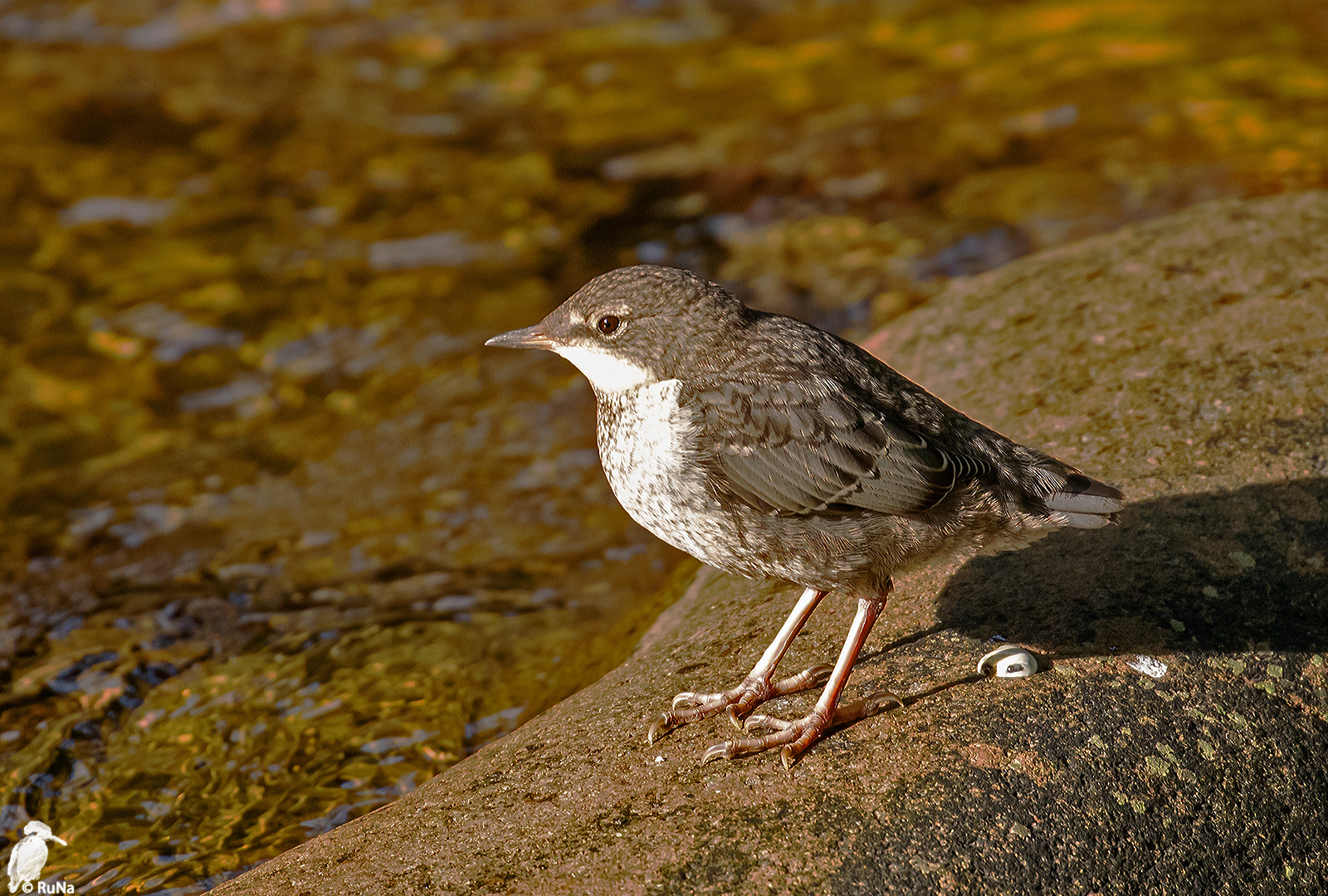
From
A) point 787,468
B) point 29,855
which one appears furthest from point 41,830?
point 787,468

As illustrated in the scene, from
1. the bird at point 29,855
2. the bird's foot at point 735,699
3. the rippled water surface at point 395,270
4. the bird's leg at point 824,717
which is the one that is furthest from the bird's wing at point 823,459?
the bird at point 29,855

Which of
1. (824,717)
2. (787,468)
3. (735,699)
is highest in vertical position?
(787,468)

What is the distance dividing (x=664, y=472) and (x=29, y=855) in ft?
8.44

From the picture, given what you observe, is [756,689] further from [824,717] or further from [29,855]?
[29,855]

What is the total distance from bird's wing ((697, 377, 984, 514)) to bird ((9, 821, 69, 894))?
2.65 m

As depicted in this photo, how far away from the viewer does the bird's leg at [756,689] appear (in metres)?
3.58

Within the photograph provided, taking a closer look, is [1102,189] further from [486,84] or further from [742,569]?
[742,569]

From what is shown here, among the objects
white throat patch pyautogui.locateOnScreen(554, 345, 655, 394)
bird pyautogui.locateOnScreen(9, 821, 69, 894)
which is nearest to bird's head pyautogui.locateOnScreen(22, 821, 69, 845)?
bird pyautogui.locateOnScreen(9, 821, 69, 894)

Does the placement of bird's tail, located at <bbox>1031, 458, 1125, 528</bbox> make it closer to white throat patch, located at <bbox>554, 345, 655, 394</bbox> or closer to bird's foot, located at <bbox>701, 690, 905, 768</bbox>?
bird's foot, located at <bbox>701, 690, 905, 768</bbox>

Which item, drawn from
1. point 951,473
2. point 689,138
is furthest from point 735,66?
point 951,473

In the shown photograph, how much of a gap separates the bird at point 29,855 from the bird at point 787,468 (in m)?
2.16

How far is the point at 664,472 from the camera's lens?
11.2 feet

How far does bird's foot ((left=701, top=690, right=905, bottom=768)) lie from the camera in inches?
130

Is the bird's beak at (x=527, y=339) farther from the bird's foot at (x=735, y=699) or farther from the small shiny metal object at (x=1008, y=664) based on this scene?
the small shiny metal object at (x=1008, y=664)
